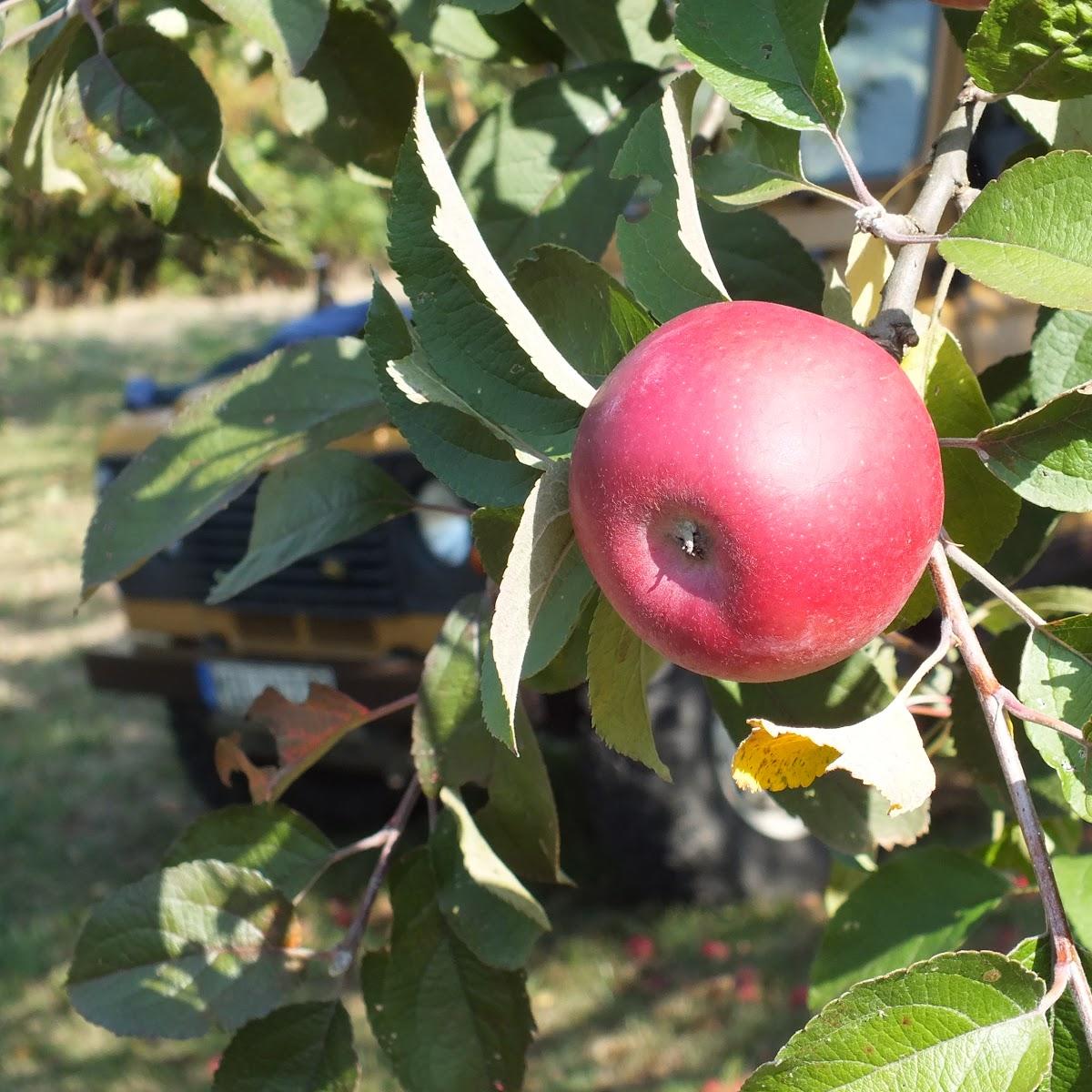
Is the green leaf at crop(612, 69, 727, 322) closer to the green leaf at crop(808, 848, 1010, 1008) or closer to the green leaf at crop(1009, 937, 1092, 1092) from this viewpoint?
the green leaf at crop(1009, 937, 1092, 1092)

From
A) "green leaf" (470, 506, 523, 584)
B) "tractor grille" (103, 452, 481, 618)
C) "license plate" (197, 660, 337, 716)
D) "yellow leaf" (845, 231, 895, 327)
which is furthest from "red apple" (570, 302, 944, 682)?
"license plate" (197, 660, 337, 716)

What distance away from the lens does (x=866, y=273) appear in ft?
2.78

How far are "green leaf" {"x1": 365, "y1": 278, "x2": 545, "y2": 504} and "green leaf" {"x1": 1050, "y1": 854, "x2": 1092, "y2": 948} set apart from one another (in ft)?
1.43

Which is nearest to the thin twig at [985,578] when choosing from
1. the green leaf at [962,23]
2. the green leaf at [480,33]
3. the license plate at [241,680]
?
the green leaf at [962,23]

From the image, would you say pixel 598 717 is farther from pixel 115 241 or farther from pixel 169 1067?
pixel 115 241

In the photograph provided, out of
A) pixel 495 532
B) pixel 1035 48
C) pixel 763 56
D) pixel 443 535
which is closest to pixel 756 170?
pixel 763 56

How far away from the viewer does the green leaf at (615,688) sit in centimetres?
75

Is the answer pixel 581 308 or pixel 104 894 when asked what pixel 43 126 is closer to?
pixel 581 308

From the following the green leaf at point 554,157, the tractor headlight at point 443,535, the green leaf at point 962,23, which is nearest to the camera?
the green leaf at point 962,23

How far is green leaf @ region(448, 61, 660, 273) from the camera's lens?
1053 millimetres

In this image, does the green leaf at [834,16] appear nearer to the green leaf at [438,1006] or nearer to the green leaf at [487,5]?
the green leaf at [487,5]

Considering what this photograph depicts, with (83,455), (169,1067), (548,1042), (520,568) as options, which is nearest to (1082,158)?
(520,568)

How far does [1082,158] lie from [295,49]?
52cm

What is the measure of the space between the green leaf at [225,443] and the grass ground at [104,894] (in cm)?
218
